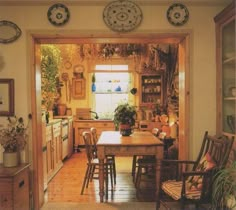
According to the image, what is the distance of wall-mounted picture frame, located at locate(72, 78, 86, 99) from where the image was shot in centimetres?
781

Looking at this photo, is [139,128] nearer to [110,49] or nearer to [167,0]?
[110,49]

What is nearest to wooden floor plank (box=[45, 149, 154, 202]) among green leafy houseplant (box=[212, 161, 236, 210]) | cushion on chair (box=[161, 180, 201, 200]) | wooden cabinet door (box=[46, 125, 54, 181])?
wooden cabinet door (box=[46, 125, 54, 181])

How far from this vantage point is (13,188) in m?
2.93

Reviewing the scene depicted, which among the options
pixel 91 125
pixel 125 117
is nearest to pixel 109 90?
pixel 91 125

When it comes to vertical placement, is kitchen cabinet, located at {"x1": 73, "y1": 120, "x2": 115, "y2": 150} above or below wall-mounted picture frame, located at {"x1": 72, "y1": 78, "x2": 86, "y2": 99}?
below

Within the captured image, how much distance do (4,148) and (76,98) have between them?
4654mm

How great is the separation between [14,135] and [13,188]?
596 mm

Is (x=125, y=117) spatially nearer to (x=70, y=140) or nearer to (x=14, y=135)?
(x=14, y=135)

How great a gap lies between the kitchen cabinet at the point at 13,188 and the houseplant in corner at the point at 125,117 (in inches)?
69.2

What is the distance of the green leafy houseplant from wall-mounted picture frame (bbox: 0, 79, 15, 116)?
239 cm

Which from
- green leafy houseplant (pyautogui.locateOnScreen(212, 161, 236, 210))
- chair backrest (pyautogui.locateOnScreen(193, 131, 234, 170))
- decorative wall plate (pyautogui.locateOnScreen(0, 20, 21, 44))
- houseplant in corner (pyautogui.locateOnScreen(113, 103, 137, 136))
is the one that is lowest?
green leafy houseplant (pyautogui.locateOnScreen(212, 161, 236, 210))

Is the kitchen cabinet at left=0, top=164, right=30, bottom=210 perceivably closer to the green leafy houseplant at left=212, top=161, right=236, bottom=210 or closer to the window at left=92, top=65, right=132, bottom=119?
the green leafy houseplant at left=212, top=161, right=236, bottom=210

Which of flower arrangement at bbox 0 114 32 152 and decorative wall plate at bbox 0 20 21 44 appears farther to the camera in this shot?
decorative wall plate at bbox 0 20 21 44

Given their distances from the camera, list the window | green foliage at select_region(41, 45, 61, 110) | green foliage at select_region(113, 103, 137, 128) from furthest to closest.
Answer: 1. the window
2. green foliage at select_region(41, 45, 61, 110)
3. green foliage at select_region(113, 103, 137, 128)
